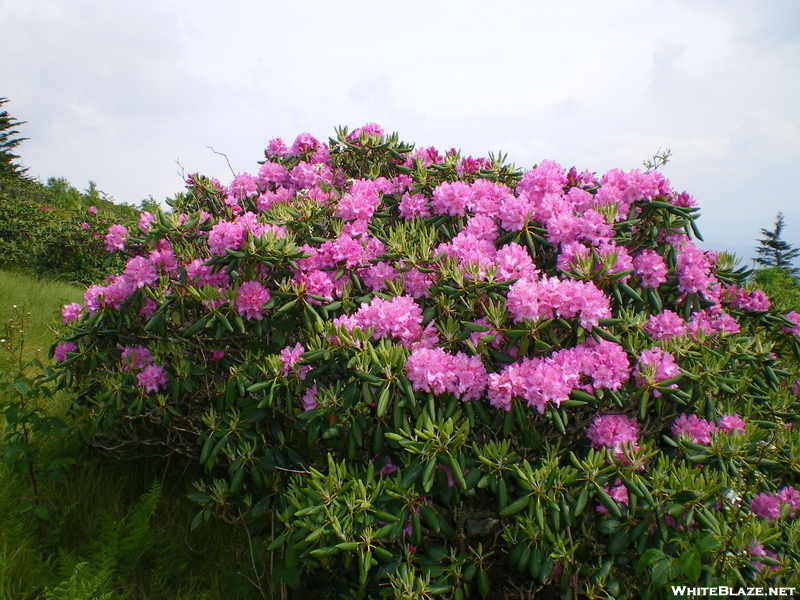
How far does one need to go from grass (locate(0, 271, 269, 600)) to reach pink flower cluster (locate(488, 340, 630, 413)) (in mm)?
1603

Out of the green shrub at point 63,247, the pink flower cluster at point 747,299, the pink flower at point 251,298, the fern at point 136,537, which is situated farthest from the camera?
the green shrub at point 63,247

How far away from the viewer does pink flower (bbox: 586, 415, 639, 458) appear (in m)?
2.38

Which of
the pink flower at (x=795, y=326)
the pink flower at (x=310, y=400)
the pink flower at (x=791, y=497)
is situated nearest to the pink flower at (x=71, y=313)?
the pink flower at (x=310, y=400)

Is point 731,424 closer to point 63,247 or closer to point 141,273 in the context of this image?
point 141,273

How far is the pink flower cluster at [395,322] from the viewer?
2441 millimetres

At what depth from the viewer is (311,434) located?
238 cm

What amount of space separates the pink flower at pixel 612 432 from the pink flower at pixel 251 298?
161 centimetres

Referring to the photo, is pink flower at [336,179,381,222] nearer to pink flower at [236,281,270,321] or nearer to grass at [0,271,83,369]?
pink flower at [236,281,270,321]

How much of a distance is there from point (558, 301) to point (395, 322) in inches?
27.2

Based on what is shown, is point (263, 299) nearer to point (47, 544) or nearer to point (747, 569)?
point (47, 544)

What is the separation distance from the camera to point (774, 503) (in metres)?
2.65

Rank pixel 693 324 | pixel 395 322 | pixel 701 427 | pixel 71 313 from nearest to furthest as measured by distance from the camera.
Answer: pixel 395 322, pixel 701 427, pixel 693 324, pixel 71 313

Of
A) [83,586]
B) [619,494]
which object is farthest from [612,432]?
[83,586]

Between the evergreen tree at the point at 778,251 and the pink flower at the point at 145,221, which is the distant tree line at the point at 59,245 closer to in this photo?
the pink flower at the point at 145,221
